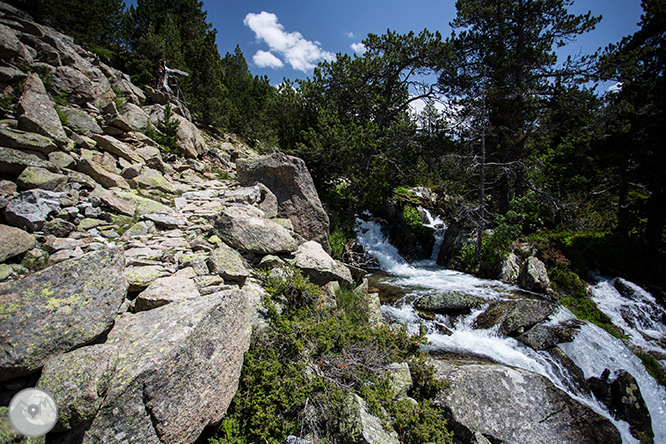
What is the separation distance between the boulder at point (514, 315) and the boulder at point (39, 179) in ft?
32.5

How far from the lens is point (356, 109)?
1196cm

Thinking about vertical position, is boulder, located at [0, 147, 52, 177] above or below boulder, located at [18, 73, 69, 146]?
below

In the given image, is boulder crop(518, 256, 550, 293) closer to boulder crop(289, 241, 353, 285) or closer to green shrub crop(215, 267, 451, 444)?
green shrub crop(215, 267, 451, 444)

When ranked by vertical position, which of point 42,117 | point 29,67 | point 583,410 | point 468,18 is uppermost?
point 468,18

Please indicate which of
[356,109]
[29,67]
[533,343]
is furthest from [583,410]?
[29,67]

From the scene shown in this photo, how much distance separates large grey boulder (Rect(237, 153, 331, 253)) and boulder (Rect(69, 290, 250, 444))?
484 centimetres

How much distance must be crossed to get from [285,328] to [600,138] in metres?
16.2

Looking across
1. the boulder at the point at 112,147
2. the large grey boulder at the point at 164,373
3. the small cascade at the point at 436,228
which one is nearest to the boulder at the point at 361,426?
the large grey boulder at the point at 164,373

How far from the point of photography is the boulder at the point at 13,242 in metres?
3.36

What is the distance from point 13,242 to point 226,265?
2.69 meters

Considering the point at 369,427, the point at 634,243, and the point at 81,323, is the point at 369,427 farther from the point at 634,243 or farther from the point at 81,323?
the point at 634,243

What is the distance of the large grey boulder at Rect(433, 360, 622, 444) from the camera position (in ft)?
14.0

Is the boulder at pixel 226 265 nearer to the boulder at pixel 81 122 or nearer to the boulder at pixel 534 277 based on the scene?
the boulder at pixel 81 122

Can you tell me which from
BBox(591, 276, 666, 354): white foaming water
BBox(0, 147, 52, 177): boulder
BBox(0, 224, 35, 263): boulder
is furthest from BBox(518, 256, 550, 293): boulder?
BBox(0, 147, 52, 177): boulder
